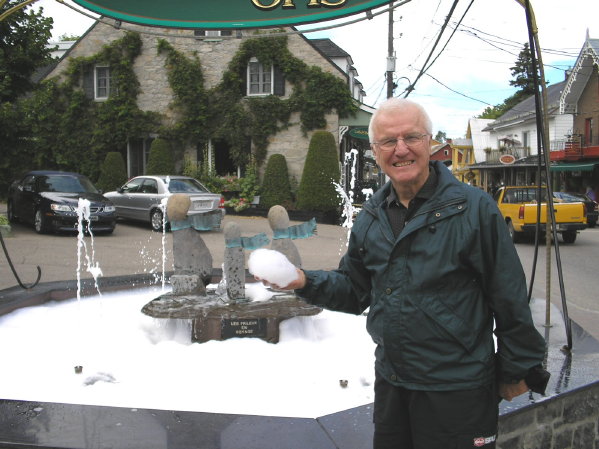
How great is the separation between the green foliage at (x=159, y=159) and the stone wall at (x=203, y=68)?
1032mm

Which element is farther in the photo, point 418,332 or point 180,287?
point 180,287

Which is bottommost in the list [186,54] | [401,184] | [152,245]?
[152,245]

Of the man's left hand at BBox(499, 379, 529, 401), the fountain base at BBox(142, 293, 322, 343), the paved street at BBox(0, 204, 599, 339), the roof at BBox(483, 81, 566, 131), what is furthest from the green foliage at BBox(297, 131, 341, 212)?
the roof at BBox(483, 81, 566, 131)

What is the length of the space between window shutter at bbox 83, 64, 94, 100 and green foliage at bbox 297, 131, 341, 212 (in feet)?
33.1

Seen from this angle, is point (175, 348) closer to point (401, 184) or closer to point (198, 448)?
point (198, 448)

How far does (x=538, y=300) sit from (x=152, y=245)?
32.2 feet

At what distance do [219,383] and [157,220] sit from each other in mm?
12761

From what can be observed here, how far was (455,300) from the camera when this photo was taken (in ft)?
6.26

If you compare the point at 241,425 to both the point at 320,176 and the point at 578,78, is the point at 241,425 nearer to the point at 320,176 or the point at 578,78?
the point at 320,176

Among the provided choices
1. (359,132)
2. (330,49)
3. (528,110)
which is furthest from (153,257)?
(528,110)

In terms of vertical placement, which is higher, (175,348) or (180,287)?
(180,287)

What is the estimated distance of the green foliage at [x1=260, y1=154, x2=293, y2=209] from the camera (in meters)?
21.2

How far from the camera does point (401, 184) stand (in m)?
2.07

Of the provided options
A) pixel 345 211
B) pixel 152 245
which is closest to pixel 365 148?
pixel 345 211
